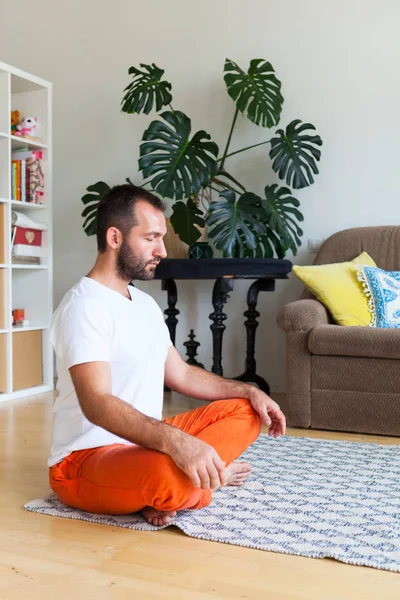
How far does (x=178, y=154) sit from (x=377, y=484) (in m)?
2.21

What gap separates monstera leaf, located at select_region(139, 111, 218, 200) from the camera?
3857 mm

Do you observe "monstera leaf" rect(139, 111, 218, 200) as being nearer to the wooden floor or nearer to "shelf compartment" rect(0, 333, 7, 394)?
"shelf compartment" rect(0, 333, 7, 394)

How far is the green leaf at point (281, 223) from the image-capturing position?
3943mm

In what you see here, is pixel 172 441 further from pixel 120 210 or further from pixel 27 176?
pixel 27 176

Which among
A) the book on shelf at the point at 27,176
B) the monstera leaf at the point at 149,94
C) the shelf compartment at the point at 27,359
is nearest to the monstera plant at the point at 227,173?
the monstera leaf at the point at 149,94

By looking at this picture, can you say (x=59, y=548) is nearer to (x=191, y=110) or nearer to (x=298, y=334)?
(x=298, y=334)

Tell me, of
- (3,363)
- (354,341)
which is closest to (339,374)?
(354,341)

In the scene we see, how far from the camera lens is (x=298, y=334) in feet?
10.8

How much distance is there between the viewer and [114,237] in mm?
2078

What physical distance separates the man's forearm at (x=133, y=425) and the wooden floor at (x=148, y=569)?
256 millimetres

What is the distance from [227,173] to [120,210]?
233 centimetres

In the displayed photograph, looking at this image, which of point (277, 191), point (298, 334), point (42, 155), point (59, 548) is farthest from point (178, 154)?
point (59, 548)

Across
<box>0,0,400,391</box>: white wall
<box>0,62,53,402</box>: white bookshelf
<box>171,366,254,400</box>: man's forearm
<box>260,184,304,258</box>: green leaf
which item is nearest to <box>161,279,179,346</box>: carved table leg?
<box>0,0,400,391</box>: white wall

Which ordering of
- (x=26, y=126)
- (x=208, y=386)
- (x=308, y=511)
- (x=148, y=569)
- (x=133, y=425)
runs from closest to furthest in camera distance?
(x=148, y=569), (x=133, y=425), (x=308, y=511), (x=208, y=386), (x=26, y=126)
